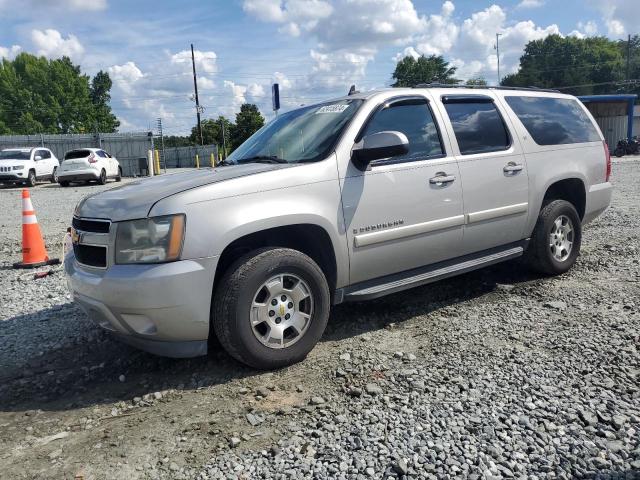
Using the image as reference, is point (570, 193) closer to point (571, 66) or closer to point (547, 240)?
point (547, 240)

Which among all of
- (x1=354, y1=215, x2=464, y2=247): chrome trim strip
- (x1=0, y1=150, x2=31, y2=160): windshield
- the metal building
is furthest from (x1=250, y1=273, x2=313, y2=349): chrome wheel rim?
the metal building

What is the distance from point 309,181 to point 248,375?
1.34m

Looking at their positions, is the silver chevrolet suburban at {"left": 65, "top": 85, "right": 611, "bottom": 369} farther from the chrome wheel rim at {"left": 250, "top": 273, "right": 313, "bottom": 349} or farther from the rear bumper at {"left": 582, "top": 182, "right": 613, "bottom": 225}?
the rear bumper at {"left": 582, "top": 182, "right": 613, "bottom": 225}

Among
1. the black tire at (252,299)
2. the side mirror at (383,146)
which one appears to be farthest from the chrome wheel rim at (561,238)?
the black tire at (252,299)

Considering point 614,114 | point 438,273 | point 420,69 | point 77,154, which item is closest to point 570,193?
point 438,273

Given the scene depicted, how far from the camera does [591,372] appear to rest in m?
3.18

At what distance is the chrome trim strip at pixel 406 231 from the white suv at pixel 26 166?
20650 millimetres

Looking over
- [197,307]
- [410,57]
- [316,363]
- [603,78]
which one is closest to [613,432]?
[316,363]

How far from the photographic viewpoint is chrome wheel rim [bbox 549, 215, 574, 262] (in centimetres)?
514

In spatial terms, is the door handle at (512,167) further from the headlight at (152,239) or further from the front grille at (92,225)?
the front grille at (92,225)

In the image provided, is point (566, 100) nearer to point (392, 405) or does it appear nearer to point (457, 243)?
point (457, 243)

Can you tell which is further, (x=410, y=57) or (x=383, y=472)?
(x=410, y=57)

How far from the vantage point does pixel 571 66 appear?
3339 inches

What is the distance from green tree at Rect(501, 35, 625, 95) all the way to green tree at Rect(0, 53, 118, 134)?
→ 66.1 meters
